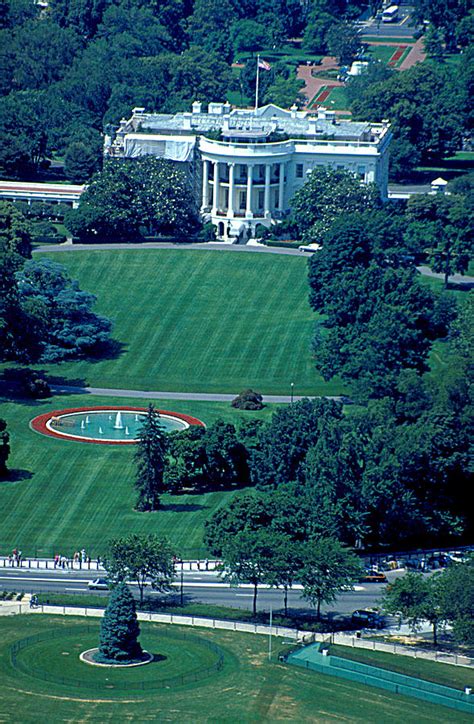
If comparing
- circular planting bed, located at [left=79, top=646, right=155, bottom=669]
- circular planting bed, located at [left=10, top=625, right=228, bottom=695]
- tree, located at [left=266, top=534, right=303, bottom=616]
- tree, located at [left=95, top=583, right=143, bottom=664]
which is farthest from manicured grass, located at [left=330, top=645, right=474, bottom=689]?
tree, located at [left=95, top=583, right=143, bottom=664]

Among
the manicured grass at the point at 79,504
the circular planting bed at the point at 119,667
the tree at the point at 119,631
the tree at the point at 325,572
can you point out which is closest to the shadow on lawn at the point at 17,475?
the manicured grass at the point at 79,504

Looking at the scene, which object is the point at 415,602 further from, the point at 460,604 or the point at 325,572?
the point at 325,572

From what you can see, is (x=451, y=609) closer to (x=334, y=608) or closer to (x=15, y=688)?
(x=334, y=608)

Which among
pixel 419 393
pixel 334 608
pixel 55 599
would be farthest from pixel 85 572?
pixel 419 393

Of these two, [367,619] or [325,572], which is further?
[367,619]

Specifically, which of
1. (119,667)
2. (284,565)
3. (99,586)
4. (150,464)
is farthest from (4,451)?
(119,667)
